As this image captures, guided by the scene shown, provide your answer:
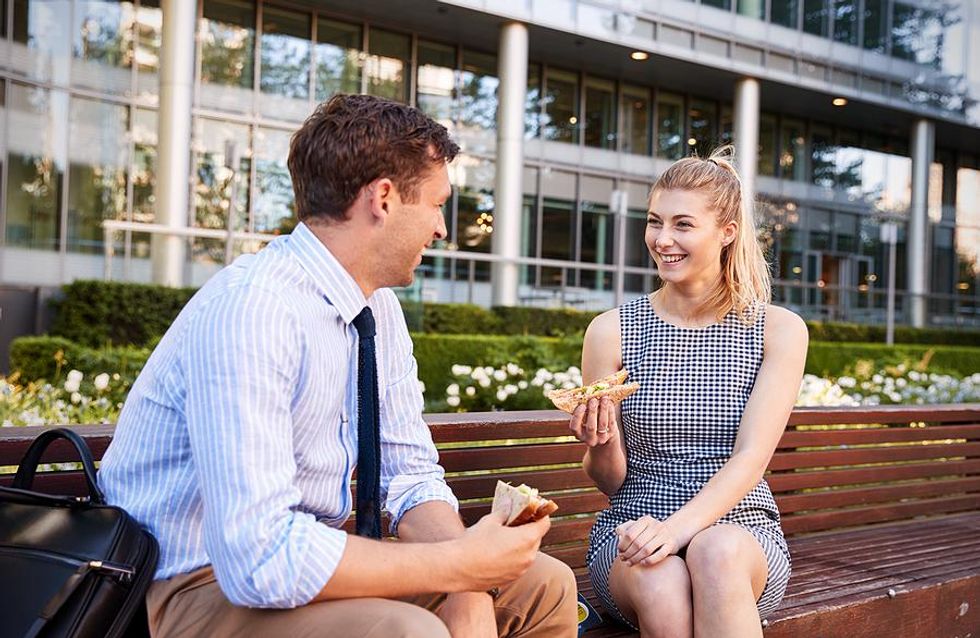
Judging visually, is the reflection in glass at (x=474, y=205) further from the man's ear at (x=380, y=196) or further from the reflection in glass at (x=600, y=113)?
the man's ear at (x=380, y=196)

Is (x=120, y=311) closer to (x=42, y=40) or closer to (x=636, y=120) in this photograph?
(x=42, y=40)

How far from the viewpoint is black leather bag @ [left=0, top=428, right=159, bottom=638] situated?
177 cm

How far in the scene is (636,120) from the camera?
24.7 meters

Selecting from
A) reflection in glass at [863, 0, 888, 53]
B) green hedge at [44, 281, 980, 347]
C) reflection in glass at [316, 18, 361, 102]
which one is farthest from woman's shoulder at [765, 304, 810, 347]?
reflection in glass at [863, 0, 888, 53]

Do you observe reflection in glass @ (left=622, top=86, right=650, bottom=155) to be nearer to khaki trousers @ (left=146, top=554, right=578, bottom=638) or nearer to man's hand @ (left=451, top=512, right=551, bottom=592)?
man's hand @ (left=451, top=512, right=551, bottom=592)

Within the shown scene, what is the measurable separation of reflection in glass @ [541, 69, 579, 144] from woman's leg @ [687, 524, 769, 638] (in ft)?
68.1

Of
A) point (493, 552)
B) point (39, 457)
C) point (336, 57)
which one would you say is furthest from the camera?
point (336, 57)

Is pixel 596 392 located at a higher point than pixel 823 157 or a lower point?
lower

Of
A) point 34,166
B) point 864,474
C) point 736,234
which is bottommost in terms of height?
point 864,474

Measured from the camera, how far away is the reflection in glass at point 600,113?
2372 centimetres

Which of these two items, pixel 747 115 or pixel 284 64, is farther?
pixel 747 115

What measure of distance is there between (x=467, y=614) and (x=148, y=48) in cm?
1838

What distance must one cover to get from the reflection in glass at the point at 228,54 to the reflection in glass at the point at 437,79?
3836 mm

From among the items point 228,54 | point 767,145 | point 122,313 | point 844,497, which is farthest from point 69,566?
point 767,145
